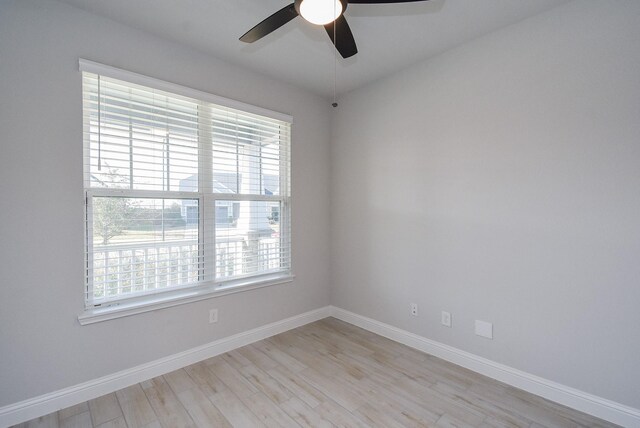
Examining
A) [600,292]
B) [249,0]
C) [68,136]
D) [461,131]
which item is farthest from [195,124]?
[600,292]

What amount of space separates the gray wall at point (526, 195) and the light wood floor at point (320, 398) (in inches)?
12.6

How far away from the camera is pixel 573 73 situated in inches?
75.7

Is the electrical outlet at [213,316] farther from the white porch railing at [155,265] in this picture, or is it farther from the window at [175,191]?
the white porch railing at [155,265]

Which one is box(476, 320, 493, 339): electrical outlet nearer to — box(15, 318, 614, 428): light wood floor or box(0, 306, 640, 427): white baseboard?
box(0, 306, 640, 427): white baseboard

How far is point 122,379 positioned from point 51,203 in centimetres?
132

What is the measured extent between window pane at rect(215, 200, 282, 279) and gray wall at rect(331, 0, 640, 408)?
1.12 m

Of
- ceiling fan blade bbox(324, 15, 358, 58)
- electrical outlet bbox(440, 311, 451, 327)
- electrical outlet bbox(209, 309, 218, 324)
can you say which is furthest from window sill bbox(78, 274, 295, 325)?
ceiling fan blade bbox(324, 15, 358, 58)

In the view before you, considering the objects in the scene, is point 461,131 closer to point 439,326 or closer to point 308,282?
point 439,326

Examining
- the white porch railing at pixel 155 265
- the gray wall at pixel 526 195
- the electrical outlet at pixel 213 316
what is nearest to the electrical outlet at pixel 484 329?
the gray wall at pixel 526 195

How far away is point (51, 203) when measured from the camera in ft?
6.25

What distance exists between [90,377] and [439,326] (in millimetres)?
2706

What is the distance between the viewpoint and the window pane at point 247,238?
8.91 feet

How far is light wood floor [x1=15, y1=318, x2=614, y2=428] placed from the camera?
183cm

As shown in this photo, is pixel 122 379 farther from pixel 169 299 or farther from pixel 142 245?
pixel 142 245
